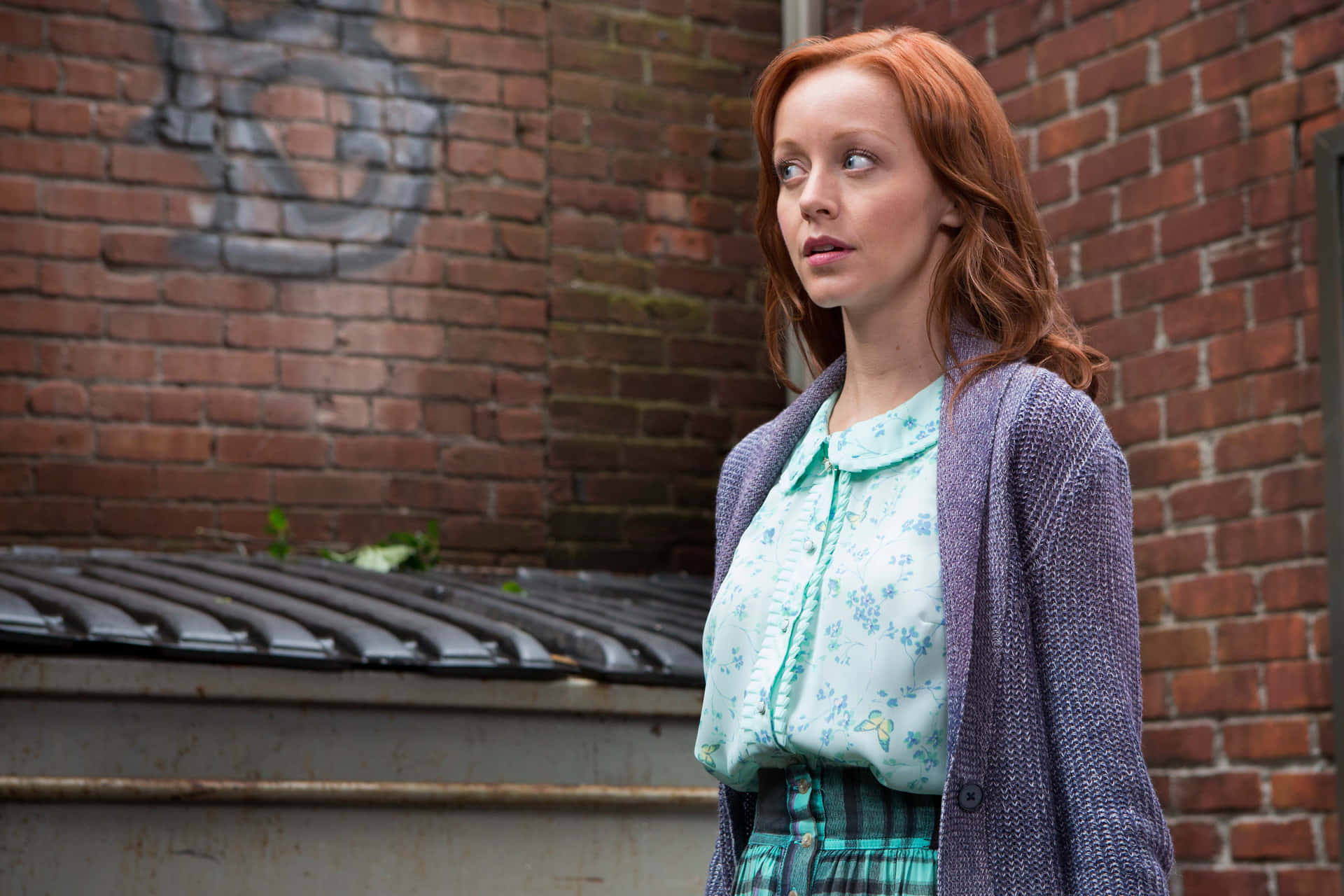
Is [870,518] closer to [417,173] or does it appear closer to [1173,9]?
[1173,9]

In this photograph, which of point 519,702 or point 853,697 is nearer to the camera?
point 853,697

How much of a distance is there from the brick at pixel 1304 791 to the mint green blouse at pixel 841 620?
2.21m

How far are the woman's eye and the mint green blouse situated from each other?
8.5 inches

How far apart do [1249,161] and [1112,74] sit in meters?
0.50

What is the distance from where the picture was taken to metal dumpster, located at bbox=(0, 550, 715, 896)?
288cm

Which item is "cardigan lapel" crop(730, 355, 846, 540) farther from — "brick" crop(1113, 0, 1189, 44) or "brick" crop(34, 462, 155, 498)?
"brick" crop(34, 462, 155, 498)

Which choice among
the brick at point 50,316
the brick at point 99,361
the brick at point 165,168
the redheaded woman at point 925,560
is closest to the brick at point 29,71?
the brick at point 165,168

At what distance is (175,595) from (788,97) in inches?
91.9

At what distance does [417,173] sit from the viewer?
5047 millimetres

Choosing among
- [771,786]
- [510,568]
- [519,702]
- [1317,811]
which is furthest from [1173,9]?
[771,786]

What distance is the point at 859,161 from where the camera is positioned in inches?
57.1

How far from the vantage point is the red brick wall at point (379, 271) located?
15.2 ft

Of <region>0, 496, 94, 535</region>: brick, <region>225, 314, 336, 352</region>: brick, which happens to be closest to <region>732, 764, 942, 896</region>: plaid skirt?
<region>0, 496, 94, 535</region>: brick

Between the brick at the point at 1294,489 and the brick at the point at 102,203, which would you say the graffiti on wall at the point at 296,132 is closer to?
the brick at the point at 102,203
